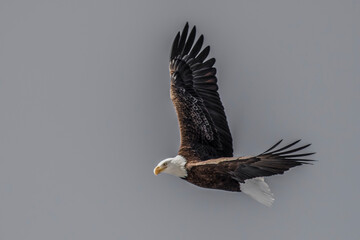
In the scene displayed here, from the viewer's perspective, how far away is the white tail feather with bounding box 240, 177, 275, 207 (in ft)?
37.8

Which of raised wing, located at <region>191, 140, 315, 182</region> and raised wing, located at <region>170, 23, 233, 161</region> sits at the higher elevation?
raised wing, located at <region>170, 23, 233, 161</region>

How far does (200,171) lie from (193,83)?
197 cm

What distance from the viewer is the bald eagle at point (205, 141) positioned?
1050 centimetres

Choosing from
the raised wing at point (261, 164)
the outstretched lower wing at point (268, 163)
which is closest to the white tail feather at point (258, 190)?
the raised wing at point (261, 164)

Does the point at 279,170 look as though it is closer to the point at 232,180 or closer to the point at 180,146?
the point at 232,180

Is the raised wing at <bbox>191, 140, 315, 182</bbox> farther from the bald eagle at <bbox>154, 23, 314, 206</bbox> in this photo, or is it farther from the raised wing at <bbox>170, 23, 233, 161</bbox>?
the raised wing at <bbox>170, 23, 233, 161</bbox>

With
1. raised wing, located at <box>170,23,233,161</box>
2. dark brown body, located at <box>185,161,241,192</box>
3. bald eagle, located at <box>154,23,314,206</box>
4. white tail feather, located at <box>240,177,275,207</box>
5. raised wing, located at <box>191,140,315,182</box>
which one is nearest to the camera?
raised wing, located at <box>191,140,315,182</box>

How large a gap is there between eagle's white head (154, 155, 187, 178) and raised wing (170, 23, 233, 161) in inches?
7.0

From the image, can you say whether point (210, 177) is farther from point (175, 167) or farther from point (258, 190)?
point (258, 190)

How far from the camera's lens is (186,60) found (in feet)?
42.1

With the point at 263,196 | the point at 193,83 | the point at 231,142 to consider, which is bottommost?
the point at 263,196

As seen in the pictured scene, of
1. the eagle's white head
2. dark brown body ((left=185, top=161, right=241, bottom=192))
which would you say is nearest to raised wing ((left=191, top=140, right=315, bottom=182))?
dark brown body ((left=185, top=161, right=241, bottom=192))

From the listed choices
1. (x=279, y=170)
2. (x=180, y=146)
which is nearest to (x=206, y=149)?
(x=180, y=146)

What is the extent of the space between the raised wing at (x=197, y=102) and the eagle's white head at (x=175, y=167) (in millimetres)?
178
